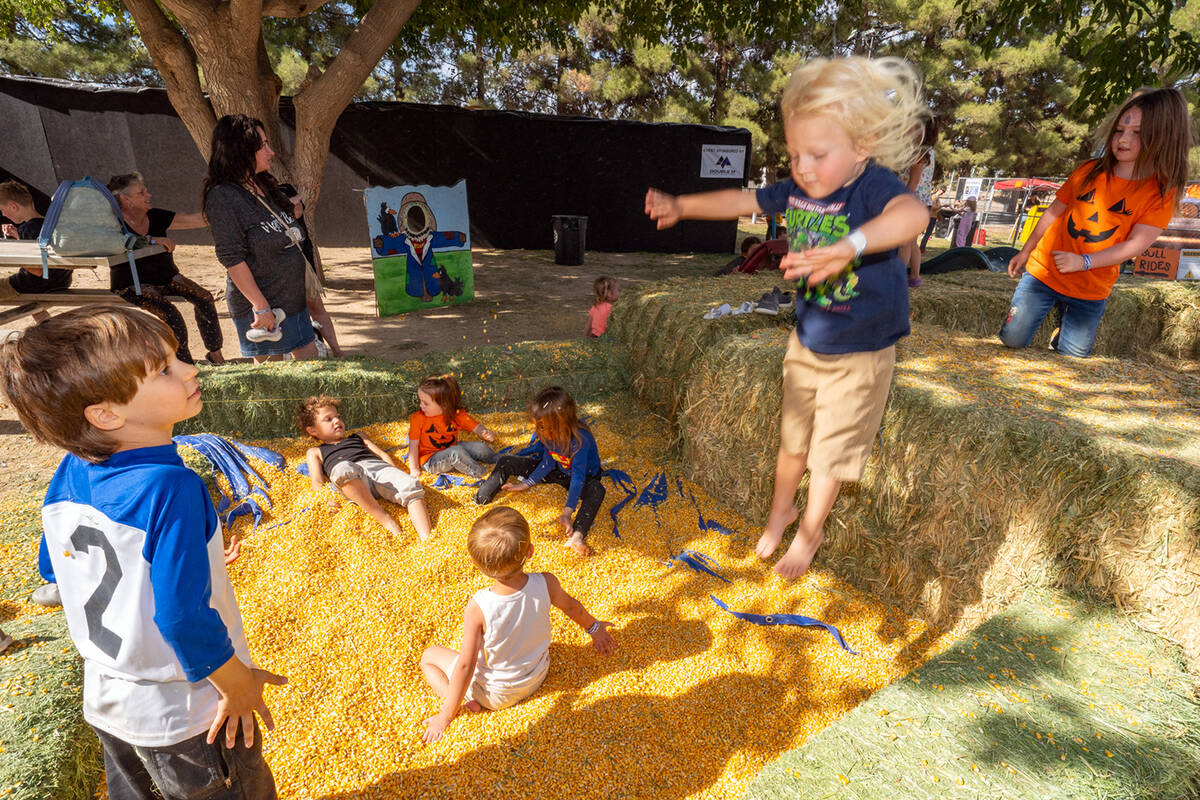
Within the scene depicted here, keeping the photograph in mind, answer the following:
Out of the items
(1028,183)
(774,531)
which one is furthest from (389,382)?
(1028,183)

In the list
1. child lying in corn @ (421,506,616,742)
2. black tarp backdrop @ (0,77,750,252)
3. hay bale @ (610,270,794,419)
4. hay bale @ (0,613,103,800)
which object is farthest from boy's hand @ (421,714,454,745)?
black tarp backdrop @ (0,77,750,252)

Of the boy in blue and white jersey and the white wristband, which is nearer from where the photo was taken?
the boy in blue and white jersey

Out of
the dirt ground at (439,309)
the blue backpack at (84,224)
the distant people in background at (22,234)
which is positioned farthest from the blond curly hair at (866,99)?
the distant people in background at (22,234)

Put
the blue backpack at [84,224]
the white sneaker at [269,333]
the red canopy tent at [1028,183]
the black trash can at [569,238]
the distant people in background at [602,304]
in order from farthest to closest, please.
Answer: the red canopy tent at [1028,183]
the black trash can at [569,238]
the distant people in background at [602,304]
the blue backpack at [84,224]
the white sneaker at [269,333]

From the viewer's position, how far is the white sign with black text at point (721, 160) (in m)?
16.2

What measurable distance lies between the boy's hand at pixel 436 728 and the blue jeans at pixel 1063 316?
4574 mm

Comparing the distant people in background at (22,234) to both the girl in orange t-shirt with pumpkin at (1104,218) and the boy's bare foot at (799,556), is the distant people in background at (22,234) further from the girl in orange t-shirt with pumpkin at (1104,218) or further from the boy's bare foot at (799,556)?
the girl in orange t-shirt with pumpkin at (1104,218)

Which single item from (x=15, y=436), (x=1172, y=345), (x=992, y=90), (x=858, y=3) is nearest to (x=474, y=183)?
(x=858, y=3)

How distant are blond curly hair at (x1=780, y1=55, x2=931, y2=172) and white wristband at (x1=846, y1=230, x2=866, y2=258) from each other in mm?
446

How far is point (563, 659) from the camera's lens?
3027mm

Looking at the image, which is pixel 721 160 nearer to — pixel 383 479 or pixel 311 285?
pixel 311 285

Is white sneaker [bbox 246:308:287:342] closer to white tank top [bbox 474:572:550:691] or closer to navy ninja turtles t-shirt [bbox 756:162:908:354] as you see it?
white tank top [bbox 474:572:550:691]

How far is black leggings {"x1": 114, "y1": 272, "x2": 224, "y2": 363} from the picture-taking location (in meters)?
4.98

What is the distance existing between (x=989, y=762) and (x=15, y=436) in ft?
22.3
